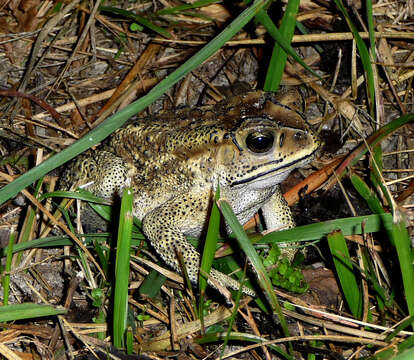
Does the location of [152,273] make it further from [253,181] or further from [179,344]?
[253,181]

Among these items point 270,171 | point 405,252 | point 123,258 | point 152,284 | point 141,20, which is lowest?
point 405,252

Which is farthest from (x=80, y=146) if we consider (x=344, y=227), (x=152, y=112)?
(x=152, y=112)

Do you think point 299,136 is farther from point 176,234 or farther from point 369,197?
point 176,234

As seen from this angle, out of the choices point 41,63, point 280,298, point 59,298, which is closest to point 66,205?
point 59,298

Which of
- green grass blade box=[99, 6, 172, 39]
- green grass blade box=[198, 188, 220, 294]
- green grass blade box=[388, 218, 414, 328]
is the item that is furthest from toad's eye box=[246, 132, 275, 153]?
green grass blade box=[99, 6, 172, 39]

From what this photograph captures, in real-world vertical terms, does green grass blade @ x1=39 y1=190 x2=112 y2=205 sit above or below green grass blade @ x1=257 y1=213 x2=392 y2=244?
above

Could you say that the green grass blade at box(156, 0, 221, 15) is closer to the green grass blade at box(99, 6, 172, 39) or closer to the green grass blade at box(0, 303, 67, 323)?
the green grass blade at box(99, 6, 172, 39)
